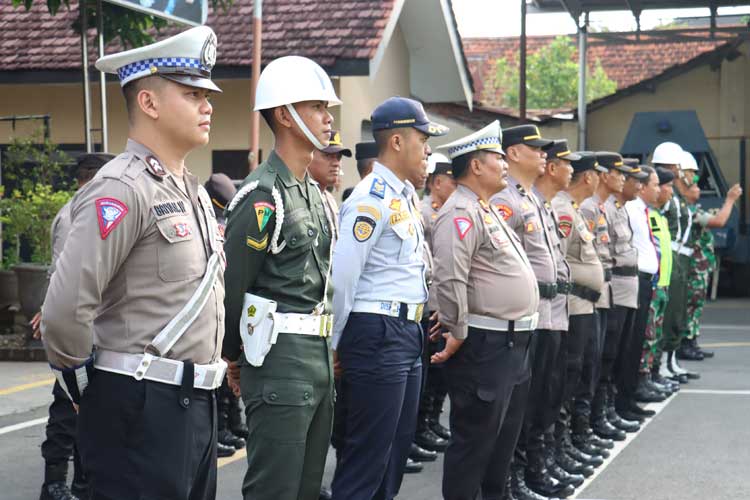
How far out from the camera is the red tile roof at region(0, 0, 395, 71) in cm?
1515

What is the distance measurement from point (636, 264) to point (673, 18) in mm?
15781

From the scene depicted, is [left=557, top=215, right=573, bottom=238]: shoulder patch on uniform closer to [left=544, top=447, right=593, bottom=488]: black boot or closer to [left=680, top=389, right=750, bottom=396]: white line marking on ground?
[left=544, top=447, right=593, bottom=488]: black boot

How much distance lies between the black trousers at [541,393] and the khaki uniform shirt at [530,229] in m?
0.13

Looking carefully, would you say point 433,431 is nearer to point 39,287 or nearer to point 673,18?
point 39,287

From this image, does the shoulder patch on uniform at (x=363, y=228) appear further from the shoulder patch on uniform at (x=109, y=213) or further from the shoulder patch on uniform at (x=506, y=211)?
the shoulder patch on uniform at (x=109, y=213)

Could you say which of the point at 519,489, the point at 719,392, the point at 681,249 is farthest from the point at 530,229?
the point at 681,249

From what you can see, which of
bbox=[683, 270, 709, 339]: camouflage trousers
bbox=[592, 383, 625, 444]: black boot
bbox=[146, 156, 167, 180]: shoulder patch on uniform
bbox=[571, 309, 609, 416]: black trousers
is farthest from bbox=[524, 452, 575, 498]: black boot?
bbox=[683, 270, 709, 339]: camouflage trousers

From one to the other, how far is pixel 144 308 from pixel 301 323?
2.70 feet

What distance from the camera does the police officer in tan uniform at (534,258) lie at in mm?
6867

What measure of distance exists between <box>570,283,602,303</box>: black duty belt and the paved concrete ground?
47.3 inches

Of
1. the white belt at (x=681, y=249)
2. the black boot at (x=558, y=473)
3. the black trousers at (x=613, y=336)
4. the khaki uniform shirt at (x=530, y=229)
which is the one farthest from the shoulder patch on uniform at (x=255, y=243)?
the white belt at (x=681, y=249)

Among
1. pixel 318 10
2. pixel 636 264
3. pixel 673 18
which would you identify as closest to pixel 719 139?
pixel 673 18

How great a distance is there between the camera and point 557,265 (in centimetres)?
731

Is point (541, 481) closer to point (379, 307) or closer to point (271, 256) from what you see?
point (379, 307)
